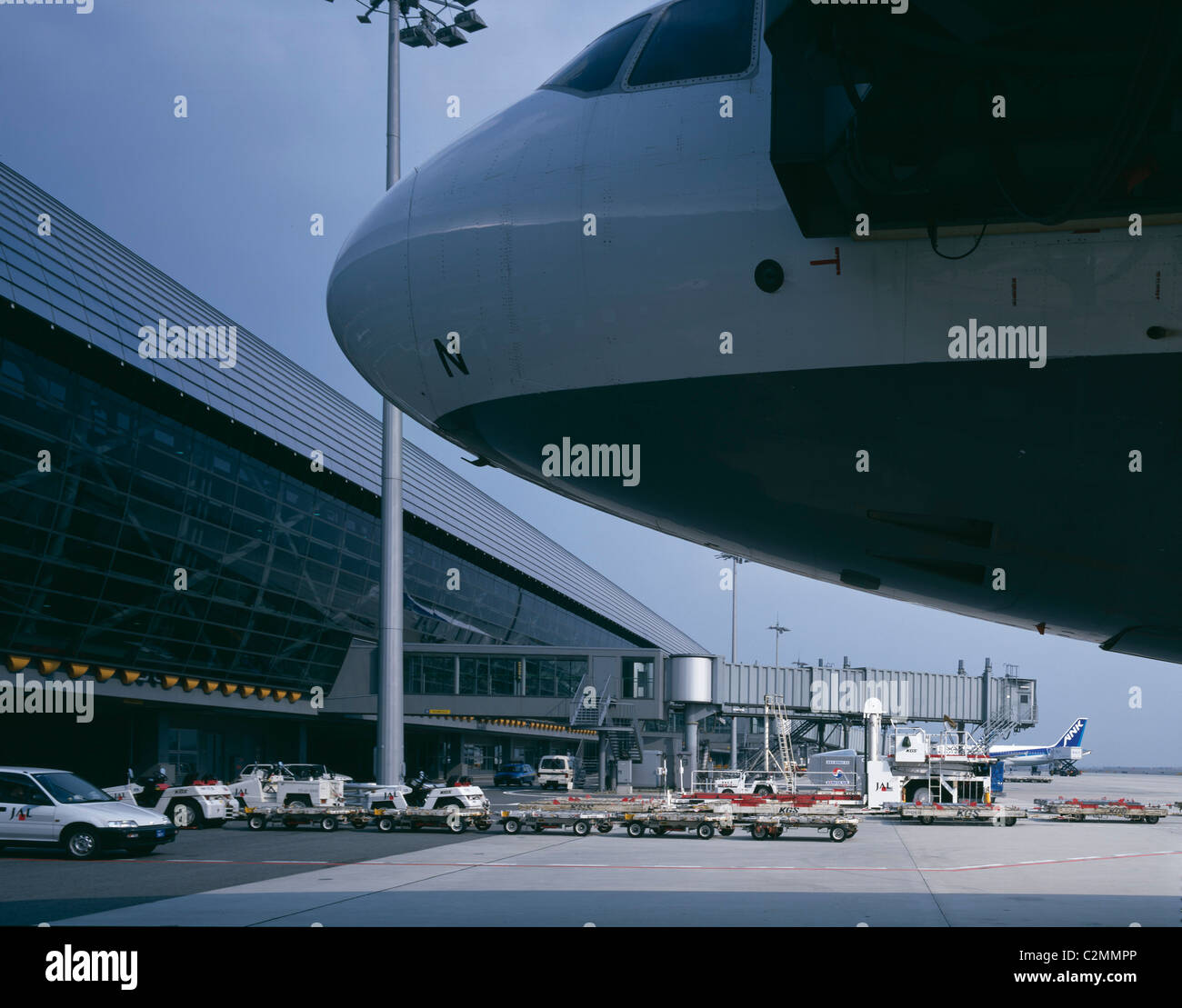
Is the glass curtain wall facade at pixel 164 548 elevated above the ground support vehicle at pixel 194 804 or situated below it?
above

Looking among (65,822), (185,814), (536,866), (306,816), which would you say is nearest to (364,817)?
(306,816)

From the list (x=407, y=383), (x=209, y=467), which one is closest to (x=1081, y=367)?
(x=407, y=383)

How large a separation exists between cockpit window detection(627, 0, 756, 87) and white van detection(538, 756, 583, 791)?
60825 millimetres

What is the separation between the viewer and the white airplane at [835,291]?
18.0 ft

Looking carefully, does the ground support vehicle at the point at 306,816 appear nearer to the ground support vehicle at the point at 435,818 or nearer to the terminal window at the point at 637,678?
the ground support vehicle at the point at 435,818

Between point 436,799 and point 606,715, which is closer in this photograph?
point 436,799

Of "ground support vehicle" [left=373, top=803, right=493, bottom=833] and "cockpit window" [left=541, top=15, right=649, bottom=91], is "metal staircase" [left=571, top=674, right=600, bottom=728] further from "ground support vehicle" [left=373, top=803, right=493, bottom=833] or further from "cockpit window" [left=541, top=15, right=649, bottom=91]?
"cockpit window" [left=541, top=15, right=649, bottom=91]

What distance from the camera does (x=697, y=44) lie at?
22.8 feet

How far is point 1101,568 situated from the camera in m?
7.43

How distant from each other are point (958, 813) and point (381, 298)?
34.4 metres

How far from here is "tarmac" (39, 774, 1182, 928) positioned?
1507 centimetres

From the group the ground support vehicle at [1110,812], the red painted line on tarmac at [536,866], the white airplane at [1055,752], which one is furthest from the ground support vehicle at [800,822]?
the white airplane at [1055,752]

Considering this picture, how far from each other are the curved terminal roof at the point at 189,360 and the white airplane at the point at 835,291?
3701 cm

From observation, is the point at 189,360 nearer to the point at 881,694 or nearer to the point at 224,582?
the point at 224,582
